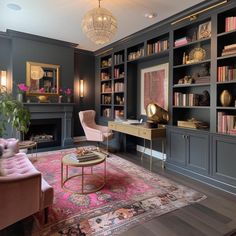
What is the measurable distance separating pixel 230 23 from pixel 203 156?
6.74 ft

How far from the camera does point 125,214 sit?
2246mm

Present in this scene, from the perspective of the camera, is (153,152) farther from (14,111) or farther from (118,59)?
(14,111)

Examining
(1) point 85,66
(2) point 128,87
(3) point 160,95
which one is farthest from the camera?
(1) point 85,66

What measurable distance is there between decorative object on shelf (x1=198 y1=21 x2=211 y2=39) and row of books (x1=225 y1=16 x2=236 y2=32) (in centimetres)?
28

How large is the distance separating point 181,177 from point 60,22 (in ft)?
12.5

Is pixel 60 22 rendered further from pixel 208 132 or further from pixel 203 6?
pixel 208 132

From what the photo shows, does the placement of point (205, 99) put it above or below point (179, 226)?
above

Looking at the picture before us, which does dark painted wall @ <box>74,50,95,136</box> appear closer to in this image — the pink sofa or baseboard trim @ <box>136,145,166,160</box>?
baseboard trim @ <box>136,145,166,160</box>

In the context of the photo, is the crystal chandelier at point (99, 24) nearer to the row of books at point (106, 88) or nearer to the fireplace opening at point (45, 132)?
the row of books at point (106, 88)

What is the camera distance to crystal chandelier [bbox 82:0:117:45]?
8.77ft

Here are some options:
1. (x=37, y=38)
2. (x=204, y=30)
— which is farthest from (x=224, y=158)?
(x=37, y=38)

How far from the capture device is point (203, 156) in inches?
126

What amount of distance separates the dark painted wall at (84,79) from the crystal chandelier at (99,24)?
11.4ft

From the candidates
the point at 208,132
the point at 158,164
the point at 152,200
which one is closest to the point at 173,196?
the point at 152,200
